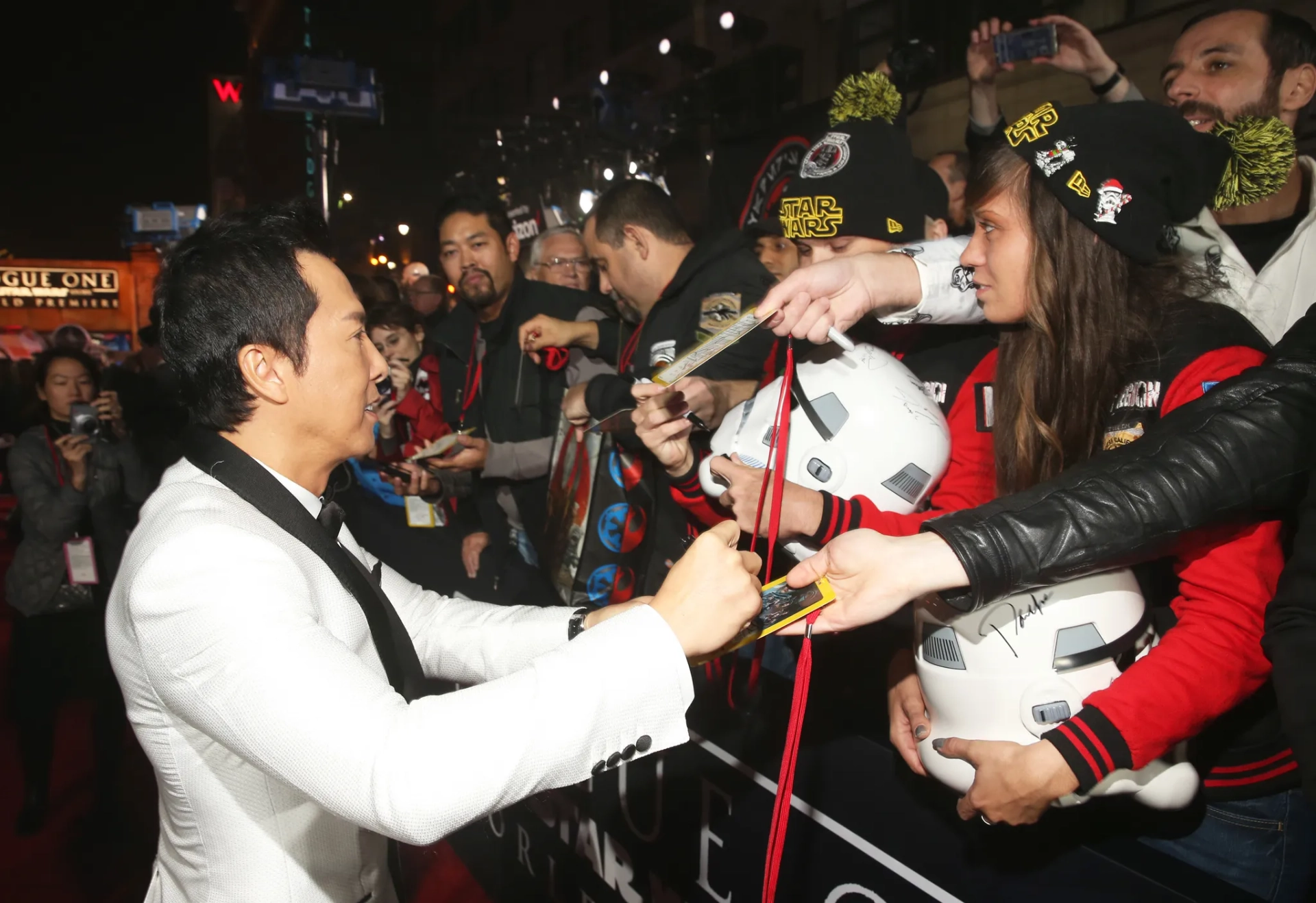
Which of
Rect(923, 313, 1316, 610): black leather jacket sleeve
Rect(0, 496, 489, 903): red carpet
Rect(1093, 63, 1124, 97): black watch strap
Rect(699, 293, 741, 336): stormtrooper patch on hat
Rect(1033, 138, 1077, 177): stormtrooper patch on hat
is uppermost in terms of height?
Rect(1093, 63, 1124, 97): black watch strap

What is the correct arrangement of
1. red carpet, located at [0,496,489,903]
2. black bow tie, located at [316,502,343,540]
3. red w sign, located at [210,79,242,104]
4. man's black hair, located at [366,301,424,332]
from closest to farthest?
black bow tie, located at [316,502,343,540] < red carpet, located at [0,496,489,903] < man's black hair, located at [366,301,424,332] < red w sign, located at [210,79,242,104]

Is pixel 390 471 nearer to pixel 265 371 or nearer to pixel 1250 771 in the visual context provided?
pixel 265 371

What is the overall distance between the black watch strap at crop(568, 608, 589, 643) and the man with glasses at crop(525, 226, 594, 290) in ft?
13.6

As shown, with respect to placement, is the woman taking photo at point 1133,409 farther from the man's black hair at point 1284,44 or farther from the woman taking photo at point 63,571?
the woman taking photo at point 63,571

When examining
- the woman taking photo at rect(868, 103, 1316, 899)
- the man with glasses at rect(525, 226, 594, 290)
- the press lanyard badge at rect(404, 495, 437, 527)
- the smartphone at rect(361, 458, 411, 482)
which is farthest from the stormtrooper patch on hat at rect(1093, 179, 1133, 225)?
the man with glasses at rect(525, 226, 594, 290)

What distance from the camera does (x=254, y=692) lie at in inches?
49.9

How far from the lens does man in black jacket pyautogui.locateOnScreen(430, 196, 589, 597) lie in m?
4.21

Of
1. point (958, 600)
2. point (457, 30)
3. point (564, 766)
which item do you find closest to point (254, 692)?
point (564, 766)

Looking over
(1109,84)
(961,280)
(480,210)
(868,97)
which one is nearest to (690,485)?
(961,280)

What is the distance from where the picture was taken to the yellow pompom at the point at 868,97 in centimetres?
327

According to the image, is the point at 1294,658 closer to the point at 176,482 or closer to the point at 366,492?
the point at 176,482

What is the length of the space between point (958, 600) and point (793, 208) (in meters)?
1.66

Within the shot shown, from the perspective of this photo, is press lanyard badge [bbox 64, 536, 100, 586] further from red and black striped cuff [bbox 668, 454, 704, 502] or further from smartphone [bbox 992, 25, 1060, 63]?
smartphone [bbox 992, 25, 1060, 63]

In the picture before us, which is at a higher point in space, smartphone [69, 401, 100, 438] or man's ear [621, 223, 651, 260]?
man's ear [621, 223, 651, 260]
